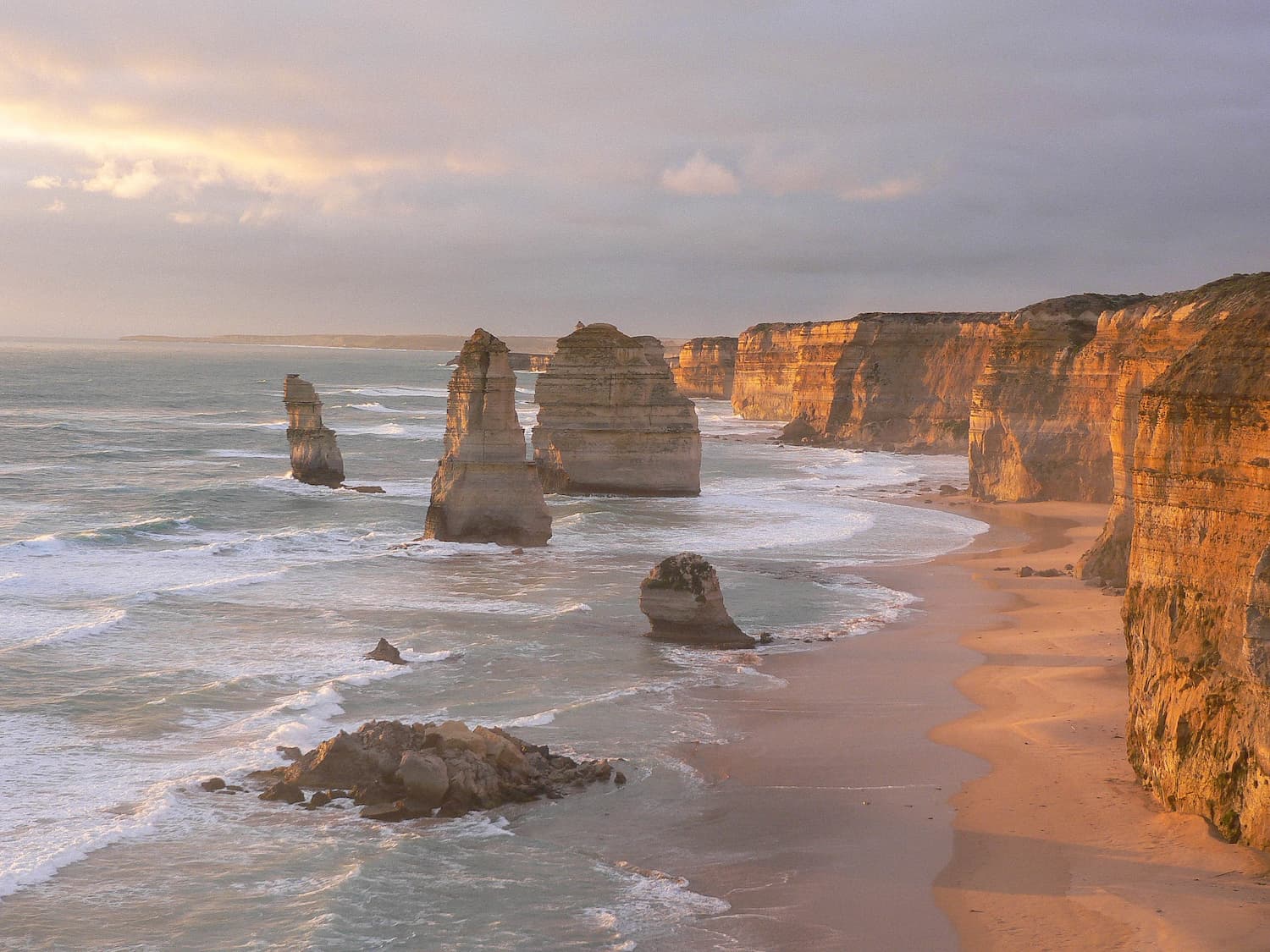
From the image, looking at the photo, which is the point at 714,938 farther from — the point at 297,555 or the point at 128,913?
the point at 297,555

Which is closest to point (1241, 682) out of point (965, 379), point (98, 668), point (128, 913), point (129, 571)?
point (128, 913)

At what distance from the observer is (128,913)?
1241cm

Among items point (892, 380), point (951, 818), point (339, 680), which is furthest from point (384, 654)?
point (892, 380)

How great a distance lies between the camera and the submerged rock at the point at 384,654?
72.1 feet

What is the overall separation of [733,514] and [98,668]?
85.2ft

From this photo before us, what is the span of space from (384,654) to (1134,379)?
17240 millimetres

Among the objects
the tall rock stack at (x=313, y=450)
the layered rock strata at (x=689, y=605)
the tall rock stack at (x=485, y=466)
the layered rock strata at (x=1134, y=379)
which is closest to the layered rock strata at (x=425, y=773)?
the layered rock strata at (x=689, y=605)

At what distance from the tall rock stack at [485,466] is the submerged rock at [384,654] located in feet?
41.9

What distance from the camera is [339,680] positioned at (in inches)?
813

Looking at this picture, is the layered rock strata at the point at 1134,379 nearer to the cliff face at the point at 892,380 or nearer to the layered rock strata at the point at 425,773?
the layered rock strata at the point at 425,773

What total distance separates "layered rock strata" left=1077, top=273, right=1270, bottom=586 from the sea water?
5602 mm

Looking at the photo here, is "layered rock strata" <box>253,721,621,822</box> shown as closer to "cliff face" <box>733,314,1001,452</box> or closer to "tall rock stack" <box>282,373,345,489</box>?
"tall rock stack" <box>282,373,345,489</box>

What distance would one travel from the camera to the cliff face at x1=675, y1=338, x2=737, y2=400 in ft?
462

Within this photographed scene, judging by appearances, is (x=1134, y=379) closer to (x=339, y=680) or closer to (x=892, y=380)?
(x=339, y=680)
